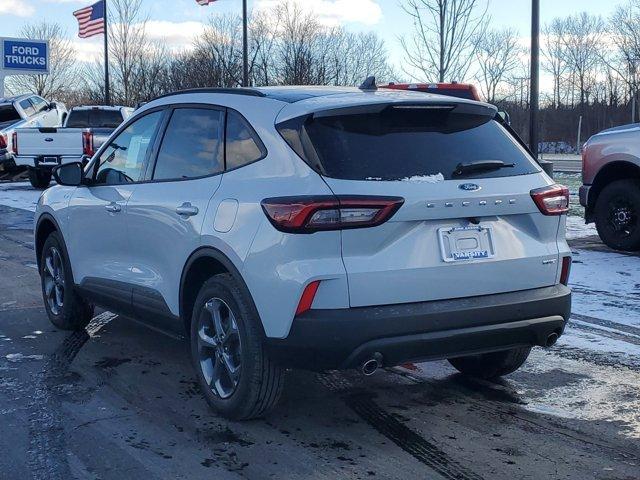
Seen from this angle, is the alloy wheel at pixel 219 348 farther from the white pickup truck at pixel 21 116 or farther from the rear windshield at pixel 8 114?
the rear windshield at pixel 8 114

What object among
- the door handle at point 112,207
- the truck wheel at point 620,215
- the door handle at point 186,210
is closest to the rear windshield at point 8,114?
the truck wheel at point 620,215

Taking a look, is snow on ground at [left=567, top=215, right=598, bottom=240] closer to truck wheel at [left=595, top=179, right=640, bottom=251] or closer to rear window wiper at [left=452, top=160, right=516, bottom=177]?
truck wheel at [left=595, top=179, right=640, bottom=251]

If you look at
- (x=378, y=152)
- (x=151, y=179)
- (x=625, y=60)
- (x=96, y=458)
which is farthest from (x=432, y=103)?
(x=625, y=60)

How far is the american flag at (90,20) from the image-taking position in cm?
3306

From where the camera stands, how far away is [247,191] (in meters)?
4.17

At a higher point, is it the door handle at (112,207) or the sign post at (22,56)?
the sign post at (22,56)

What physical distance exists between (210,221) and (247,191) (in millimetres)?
313

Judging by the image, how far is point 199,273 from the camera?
4590mm

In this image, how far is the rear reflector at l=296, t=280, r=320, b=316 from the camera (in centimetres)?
381

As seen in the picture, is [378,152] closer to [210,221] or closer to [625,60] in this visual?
[210,221]

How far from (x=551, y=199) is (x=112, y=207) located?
2.78 meters

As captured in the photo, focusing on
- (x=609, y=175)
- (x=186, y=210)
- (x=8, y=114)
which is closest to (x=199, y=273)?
(x=186, y=210)

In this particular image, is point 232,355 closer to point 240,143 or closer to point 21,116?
point 240,143

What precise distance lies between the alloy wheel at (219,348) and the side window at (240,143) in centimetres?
74
